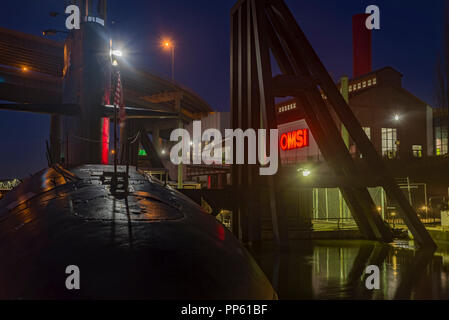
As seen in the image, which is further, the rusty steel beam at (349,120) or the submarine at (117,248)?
the rusty steel beam at (349,120)

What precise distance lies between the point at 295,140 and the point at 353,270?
3782 centimetres

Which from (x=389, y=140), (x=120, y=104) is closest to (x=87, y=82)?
(x=120, y=104)

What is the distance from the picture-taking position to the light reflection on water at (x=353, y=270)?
24.9 feet

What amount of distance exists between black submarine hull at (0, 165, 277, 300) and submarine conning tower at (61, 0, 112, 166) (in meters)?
5.71

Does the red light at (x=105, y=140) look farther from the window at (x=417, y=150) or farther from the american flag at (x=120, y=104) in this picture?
the window at (x=417, y=150)

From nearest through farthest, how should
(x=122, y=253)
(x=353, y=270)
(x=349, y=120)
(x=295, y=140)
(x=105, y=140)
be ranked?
1. (x=122, y=253)
2. (x=353, y=270)
3. (x=105, y=140)
4. (x=349, y=120)
5. (x=295, y=140)

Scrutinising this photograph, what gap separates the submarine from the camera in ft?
10.2

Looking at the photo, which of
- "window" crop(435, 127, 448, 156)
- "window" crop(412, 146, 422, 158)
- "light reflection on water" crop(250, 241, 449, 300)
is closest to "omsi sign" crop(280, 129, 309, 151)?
"window" crop(412, 146, 422, 158)

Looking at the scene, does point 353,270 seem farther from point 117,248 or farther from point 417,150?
point 417,150

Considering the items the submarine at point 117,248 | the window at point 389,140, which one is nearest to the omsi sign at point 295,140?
the window at point 389,140

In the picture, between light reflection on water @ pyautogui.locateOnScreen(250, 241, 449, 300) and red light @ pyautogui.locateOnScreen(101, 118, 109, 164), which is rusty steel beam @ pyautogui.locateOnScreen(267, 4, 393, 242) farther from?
red light @ pyautogui.locateOnScreen(101, 118, 109, 164)

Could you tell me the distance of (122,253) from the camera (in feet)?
11.2

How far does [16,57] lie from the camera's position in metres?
45.0

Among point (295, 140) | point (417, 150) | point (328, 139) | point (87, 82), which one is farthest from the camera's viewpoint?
point (417, 150)
